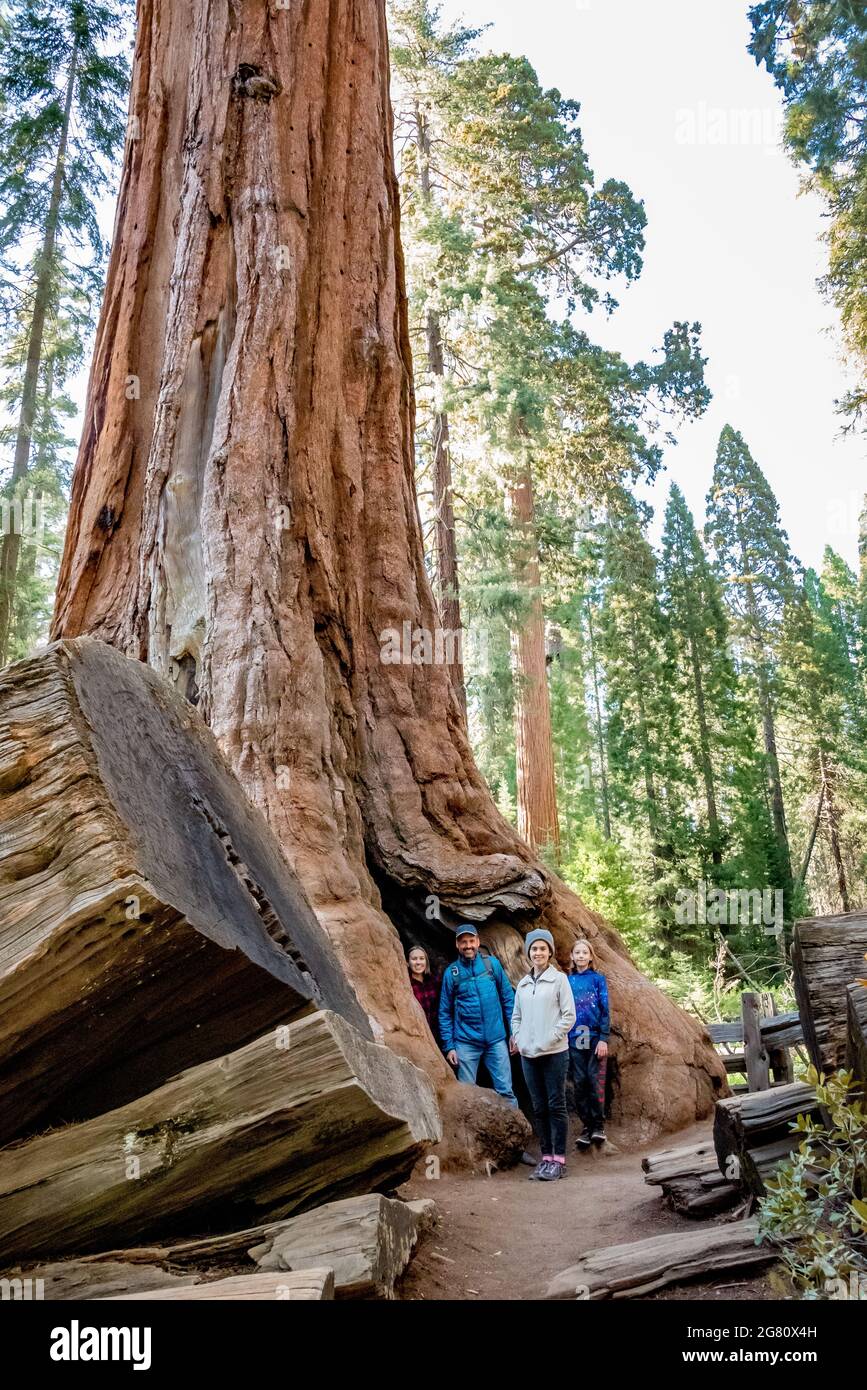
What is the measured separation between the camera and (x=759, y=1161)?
13.5 feet

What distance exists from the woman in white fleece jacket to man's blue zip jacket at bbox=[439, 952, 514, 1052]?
31.6 inches

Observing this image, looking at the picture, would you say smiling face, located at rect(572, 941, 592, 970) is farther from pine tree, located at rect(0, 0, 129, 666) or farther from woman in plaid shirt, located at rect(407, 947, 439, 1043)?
pine tree, located at rect(0, 0, 129, 666)

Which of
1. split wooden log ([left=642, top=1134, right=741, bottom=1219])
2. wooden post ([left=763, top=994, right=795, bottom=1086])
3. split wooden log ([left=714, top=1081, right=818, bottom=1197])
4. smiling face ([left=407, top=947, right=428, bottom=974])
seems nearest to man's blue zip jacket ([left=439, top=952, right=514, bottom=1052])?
smiling face ([left=407, top=947, right=428, bottom=974])

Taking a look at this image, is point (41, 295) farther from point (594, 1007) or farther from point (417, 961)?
point (594, 1007)

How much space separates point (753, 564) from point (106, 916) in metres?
34.7

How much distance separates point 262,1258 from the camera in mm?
2779

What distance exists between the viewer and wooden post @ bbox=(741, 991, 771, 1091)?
25.5 feet

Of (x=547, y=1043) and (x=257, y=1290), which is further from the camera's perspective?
(x=547, y=1043)

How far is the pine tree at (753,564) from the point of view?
34156mm

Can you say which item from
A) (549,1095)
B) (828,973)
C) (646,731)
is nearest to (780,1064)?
(549,1095)

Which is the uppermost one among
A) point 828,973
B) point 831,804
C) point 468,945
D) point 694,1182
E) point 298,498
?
point 831,804
